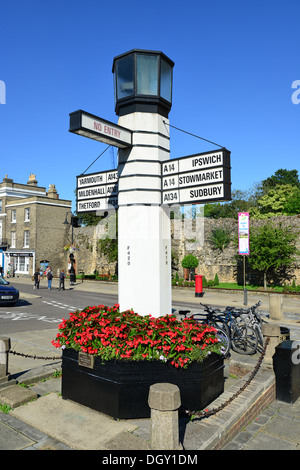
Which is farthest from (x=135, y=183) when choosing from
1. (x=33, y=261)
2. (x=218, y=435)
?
(x=33, y=261)

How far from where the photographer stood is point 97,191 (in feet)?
23.1

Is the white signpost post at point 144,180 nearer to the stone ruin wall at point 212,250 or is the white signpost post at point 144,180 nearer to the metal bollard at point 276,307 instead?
the metal bollard at point 276,307

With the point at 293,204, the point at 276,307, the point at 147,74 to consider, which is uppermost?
the point at 293,204

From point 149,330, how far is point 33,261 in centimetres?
4153

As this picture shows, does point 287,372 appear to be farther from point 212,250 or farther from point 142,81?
point 212,250

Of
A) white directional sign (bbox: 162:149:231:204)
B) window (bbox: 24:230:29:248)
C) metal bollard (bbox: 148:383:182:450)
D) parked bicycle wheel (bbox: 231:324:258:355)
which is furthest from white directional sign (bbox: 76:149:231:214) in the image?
window (bbox: 24:230:29:248)

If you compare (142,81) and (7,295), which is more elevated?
(142,81)

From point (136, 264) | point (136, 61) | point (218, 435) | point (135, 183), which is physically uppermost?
point (136, 61)

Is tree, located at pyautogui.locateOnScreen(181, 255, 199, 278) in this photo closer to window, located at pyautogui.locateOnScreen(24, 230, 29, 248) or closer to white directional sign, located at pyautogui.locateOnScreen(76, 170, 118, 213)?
white directional sign, located at pyautogui.locateOnScreen(76, 170, 118, 213)

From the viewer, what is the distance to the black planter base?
4645 mm

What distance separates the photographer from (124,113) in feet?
21.2

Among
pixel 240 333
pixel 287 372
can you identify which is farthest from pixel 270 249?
pixel 287 372

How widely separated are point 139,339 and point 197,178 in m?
2.68
